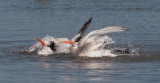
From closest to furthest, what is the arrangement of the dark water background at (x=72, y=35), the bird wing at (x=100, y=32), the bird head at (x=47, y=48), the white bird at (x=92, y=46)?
the dark water background at (x=72, y=35)
the bird wing at (x=100, y=32)
the white bird at (x=92, y=46)
the bird head at (x=47, y=48)

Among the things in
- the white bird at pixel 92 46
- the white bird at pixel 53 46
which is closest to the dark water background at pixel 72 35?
the white bird at pixel 92 46

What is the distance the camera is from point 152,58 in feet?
38.7

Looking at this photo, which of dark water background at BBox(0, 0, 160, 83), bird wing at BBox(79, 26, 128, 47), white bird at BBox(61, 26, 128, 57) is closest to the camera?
dark water background at BBox(0, 0, 160, 83)

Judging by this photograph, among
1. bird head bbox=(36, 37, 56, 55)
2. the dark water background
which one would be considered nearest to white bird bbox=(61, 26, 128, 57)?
the dark water background

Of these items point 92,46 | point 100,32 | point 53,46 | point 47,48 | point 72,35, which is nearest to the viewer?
point 100,32

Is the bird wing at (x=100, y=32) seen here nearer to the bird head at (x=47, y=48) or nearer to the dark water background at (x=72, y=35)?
the dark water background at (x=72, y=35)

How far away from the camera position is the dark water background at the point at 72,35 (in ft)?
31.7

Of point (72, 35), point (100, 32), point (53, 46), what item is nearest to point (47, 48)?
point (53, 46)

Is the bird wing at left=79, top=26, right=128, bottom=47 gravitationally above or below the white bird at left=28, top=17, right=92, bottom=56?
above

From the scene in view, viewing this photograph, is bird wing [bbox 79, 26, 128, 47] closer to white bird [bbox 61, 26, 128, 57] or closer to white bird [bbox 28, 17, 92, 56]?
white bird [bbox 61, 26, 128, 57]

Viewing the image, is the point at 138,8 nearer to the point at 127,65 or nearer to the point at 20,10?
the point at 20,10

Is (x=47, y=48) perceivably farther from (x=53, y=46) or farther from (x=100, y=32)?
(x=100, y=32)

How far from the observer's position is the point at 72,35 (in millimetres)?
15406

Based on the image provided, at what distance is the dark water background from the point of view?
9.66 m
